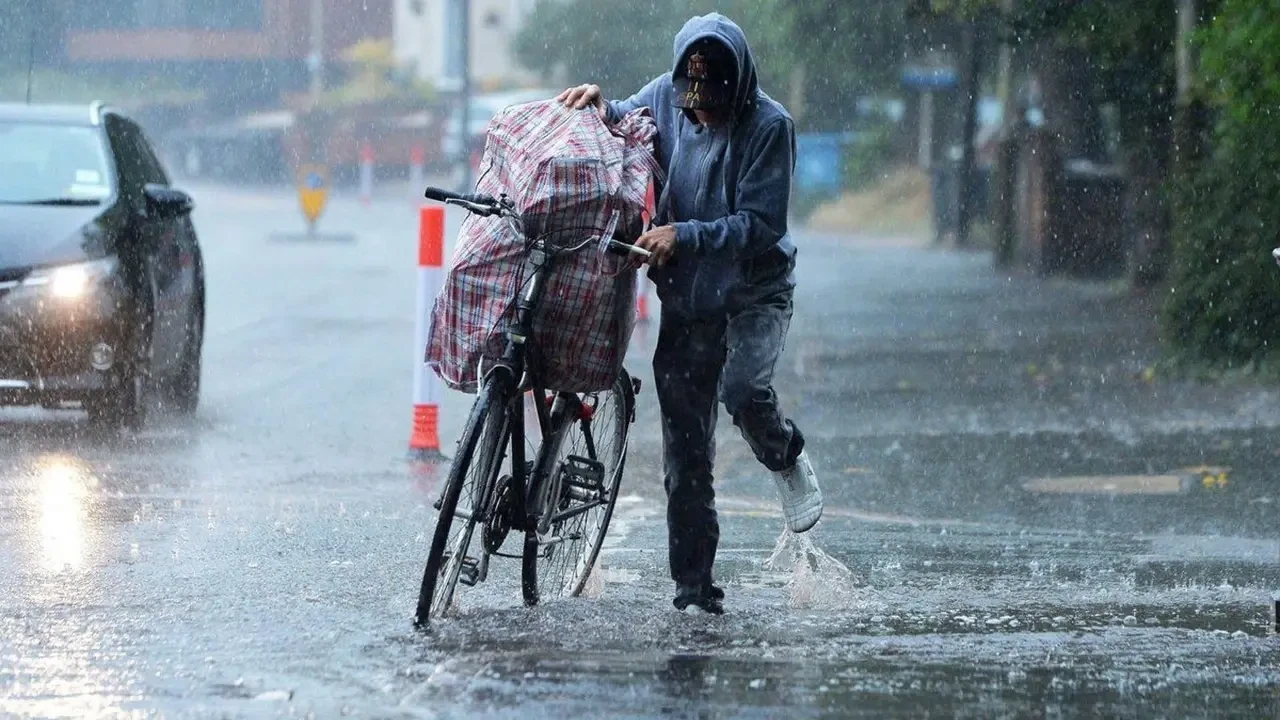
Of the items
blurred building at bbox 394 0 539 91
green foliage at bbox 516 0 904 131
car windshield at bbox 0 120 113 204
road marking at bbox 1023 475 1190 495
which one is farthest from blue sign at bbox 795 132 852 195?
road marking at bbox 1023 475 1190 495

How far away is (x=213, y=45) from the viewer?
219 ft

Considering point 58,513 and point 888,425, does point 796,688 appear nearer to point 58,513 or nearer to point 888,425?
point 58,513

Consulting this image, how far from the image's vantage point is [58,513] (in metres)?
8.24

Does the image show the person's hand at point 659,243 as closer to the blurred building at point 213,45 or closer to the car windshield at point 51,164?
the car windshield at point 51,164

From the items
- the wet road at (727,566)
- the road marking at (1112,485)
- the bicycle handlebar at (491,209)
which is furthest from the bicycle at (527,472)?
the road marking at (1112,485)

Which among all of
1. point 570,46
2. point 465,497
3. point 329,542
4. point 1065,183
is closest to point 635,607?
point 465,497

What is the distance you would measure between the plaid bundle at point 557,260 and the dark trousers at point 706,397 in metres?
0.25

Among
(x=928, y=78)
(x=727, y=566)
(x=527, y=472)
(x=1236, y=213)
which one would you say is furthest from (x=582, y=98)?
(x=928, y=78)

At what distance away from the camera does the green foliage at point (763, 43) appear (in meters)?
→ 31.6

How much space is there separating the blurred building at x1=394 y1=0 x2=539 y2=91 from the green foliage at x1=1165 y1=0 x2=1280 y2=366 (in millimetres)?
54970

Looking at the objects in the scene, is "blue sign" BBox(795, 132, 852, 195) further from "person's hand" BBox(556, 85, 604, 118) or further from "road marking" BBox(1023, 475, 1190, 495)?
"person's hand" BBox(556, 85, 604, 118)

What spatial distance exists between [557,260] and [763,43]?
31666 millimetres

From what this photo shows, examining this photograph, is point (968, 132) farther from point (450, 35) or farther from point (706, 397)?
point (450, 35)

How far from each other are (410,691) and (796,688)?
92 centimetres
